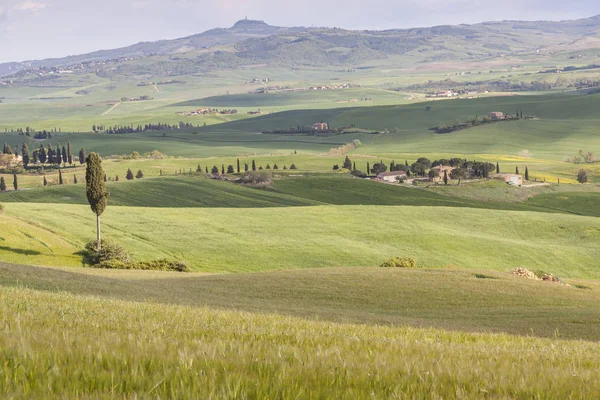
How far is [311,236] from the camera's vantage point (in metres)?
86.8

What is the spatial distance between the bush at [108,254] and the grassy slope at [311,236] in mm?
1723

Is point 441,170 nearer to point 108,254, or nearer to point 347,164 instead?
point 347,164

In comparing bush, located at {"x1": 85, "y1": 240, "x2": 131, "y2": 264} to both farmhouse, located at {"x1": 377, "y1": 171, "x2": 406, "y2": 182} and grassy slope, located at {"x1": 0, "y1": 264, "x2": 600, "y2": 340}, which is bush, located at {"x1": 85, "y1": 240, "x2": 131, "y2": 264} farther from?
farmhouse, located at {"x1": 377, "y1": 171, "x2": 406, "y2": 182}

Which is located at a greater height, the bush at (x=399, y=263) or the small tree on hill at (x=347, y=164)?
the small tree on hill at (x=347, y=164)

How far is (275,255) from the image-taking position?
77.0 metres

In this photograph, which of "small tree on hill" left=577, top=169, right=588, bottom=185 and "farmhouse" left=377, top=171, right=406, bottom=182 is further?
"small tree on hill" left=577, top=169, right=588, bottom=185

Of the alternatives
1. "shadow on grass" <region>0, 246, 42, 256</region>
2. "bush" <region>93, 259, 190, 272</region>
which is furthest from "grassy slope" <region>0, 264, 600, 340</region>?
"shadow on grass" <region>0, 246, 42, 256</region>

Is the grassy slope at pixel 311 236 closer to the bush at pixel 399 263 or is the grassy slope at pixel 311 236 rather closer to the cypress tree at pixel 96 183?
the cypress tree at pixel 96 183

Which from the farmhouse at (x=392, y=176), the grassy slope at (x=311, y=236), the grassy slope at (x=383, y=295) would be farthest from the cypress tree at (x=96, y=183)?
the farmhouse at (x=392, y=176)

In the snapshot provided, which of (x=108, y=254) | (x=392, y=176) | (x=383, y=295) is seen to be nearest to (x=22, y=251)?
(x=108, y=254)

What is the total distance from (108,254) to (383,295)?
123 feet

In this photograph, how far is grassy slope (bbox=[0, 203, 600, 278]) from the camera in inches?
2945

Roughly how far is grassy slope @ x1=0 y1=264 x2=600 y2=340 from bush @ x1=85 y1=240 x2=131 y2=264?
23890mm

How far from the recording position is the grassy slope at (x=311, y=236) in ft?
245
